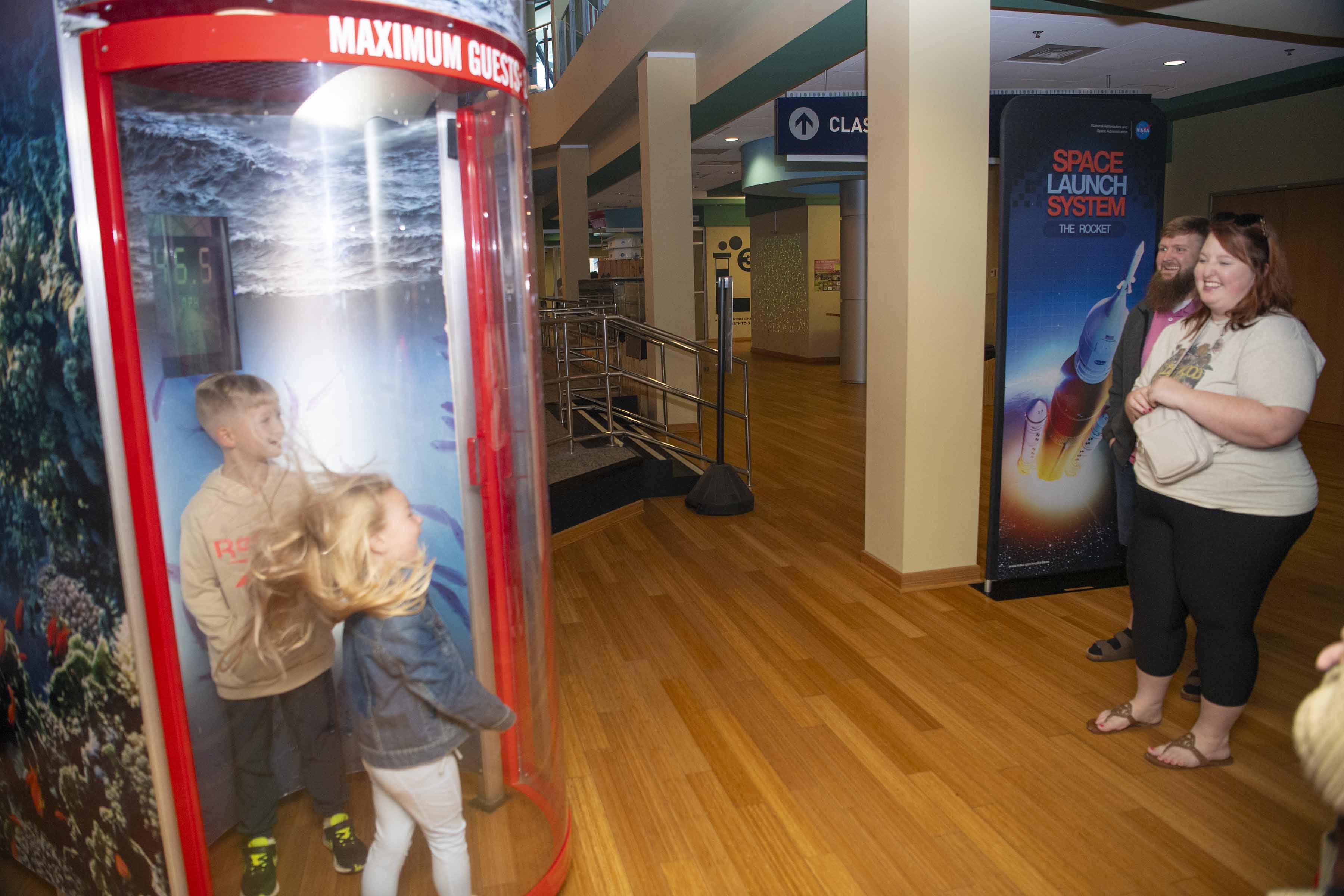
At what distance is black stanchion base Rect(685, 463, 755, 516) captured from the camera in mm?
5434

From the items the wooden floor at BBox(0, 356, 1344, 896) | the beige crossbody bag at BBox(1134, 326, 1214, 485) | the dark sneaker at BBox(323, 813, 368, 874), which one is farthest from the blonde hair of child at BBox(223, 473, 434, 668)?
the beige crossbody bag at BBox(1134, 326, 1214, 485)

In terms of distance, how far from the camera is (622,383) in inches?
301

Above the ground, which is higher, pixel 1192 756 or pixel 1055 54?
pixel 1055 54

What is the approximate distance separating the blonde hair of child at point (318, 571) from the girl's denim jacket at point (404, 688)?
0.05 metres

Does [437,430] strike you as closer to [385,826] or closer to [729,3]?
[385,826]

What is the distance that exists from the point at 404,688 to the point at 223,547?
0.38 metres

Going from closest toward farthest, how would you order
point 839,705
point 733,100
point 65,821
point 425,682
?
point 425,682 → point 65,821 → point 839,705 → point 733,100

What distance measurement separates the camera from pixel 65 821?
174 cm

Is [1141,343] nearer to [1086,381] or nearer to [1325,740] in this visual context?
Answer: [1086,381]

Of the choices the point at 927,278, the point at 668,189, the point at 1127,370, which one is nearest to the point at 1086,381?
the point at 1127,370

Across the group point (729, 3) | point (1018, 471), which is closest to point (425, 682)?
point (1018, 471)

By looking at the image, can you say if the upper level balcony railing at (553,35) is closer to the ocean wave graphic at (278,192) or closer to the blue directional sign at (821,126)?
the blue directional sign at (821,126)

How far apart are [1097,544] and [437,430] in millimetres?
3263

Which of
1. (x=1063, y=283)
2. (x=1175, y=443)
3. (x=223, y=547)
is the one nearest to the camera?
(x=223, y=547)
